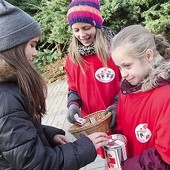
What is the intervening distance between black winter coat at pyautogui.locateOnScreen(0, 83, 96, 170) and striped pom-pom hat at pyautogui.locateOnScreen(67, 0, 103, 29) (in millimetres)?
1387

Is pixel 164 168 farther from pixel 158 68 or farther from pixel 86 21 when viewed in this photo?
pixel 86 21

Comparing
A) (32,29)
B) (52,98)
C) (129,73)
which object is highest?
Result: (32,29)

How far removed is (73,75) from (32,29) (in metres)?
1.28

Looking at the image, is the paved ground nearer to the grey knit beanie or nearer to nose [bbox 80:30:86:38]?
nose [bbox 80:30:86:38]

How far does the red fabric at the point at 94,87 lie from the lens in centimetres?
331

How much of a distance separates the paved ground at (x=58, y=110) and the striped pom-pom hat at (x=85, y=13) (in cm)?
188

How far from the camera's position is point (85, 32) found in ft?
10.8

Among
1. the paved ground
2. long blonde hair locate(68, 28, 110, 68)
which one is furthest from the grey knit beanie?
the paved ground

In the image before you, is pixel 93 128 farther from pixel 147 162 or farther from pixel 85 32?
pixel 85 32

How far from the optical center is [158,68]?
2219mm

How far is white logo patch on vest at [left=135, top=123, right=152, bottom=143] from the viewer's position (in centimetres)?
222

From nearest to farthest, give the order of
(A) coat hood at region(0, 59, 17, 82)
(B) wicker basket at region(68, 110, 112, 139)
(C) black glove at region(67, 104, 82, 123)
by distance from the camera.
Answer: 1. (A) coat hood at region(0, 59, 17, 82)
2. (B) wicker basket at region(68, 110, 112, 139)
3. (C) black glove at region(67, 104, 82, 123)

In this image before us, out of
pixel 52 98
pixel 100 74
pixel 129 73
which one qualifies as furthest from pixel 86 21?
pixel 52 98

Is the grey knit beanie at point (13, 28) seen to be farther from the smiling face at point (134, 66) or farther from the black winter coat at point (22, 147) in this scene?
the smiling face at point (134, 66)
